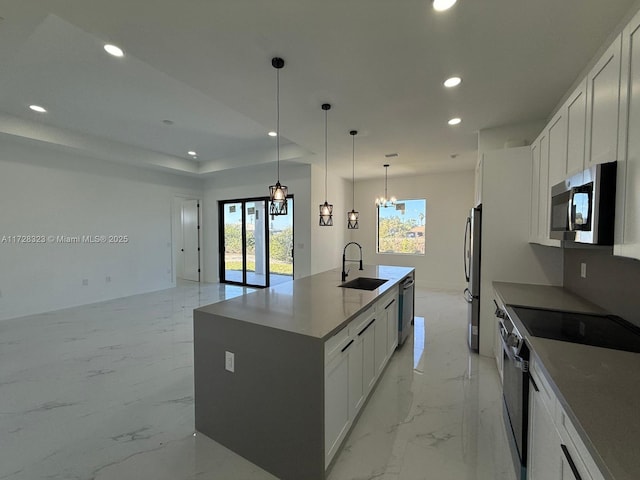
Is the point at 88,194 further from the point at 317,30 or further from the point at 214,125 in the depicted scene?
the point at 317,30

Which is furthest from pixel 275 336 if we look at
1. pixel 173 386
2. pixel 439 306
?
pixel 439 306

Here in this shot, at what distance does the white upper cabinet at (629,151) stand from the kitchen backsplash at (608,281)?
790 millimetres

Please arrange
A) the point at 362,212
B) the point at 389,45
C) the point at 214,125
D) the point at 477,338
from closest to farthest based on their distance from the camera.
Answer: the point at 389,45 → the point at 477,338 → the point at 214,125 → the point at 362,212

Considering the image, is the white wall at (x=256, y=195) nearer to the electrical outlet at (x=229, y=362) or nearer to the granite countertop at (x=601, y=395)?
the electrical outlet at (x=229, y=362)

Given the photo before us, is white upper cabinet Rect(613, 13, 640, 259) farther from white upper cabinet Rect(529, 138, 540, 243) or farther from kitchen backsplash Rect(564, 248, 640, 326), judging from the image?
white upper cabinet Rect(529, 138, 540, 243)

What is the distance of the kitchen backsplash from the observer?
1.69 m

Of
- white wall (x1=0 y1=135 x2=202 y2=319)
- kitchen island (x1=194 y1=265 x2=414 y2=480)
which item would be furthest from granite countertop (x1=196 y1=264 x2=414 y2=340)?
white wall (x1=0 y1=135 x2=202 y2=319)

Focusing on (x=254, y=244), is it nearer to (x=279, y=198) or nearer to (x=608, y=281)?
(x=279, y=198)

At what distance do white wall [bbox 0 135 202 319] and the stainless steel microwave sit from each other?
681cm

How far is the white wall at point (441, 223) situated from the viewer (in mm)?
6504

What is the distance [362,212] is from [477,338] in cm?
493

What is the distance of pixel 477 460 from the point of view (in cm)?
175

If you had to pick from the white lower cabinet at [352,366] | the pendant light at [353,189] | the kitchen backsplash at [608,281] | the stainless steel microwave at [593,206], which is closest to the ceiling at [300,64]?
the pendant light at [353,189]

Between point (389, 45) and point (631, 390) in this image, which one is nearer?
point (631, 390)
